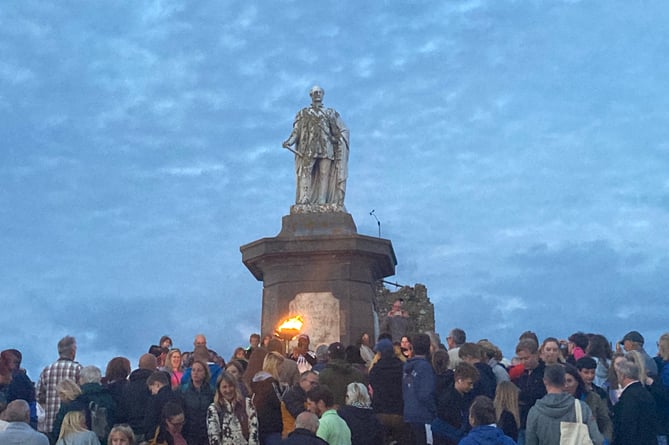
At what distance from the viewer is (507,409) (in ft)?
28.7

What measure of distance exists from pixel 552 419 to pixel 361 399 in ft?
7.32

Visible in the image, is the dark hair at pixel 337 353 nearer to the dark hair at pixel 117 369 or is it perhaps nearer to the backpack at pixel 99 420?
the dark hair at pixel 117 369

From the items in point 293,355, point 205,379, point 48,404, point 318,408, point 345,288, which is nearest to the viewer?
point 318,408

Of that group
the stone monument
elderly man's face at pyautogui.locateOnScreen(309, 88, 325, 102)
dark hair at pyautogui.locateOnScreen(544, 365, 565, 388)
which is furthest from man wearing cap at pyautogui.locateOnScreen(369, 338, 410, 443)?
elderly man's face at pyautogui.locateOnScreen(309, 88, 325, 102)

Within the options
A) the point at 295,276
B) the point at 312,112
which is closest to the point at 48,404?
the point at 295,276

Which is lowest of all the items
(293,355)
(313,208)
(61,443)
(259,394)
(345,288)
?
(61,443)

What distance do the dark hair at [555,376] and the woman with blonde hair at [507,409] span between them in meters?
0.65

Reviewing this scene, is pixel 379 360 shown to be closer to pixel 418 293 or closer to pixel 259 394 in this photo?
pixel 259 394

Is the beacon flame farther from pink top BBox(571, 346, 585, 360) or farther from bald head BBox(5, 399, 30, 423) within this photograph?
bald head BBox(5, 399, 30, 423)

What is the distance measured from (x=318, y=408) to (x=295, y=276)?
29.4 feet

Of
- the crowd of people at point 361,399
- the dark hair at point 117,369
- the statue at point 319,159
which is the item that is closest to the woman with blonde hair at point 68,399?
the crowd of people at point 361,399

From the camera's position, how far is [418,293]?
106 feet

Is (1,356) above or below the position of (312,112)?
below

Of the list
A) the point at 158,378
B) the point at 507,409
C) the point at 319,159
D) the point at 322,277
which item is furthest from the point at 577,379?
the point at 319,159
